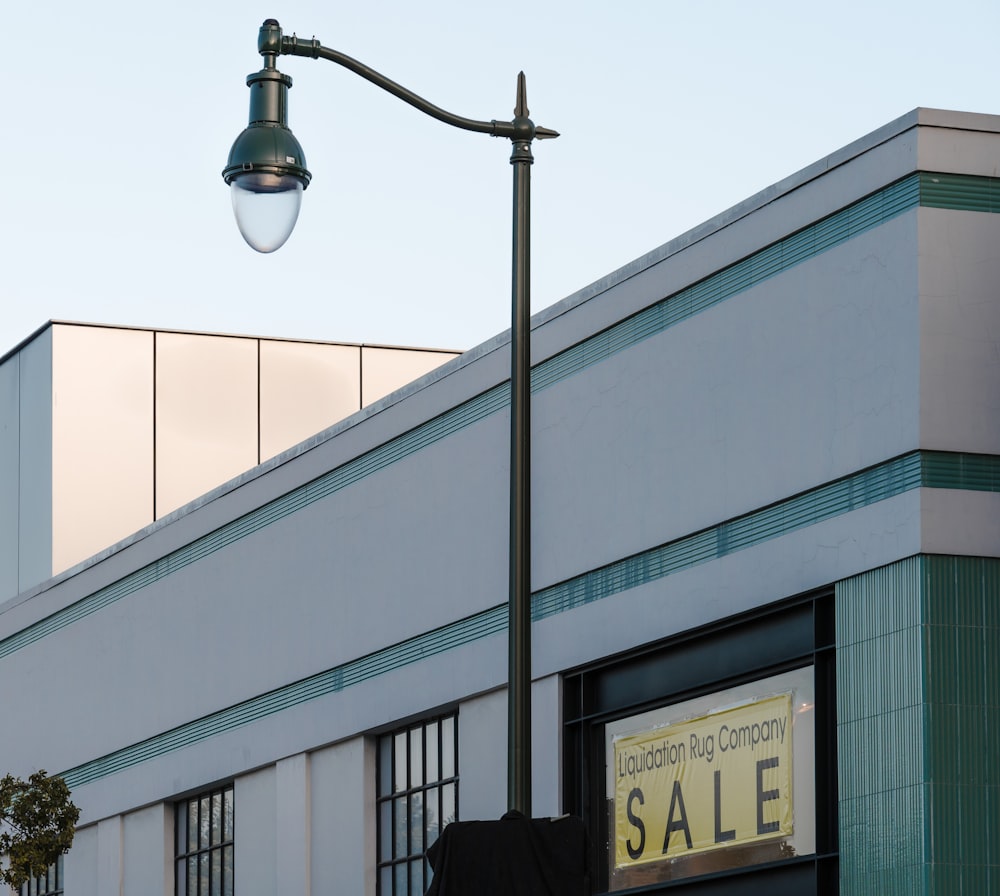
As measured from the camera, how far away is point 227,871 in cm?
2836

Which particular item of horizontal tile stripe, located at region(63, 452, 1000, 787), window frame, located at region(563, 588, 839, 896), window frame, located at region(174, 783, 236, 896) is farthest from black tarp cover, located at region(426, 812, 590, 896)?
window frame, located at region(174, 783, 236, 896)

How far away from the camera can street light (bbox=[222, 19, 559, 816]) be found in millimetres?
13508

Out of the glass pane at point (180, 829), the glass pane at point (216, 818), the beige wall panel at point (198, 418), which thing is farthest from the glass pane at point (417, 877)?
the beige wall panel at point (198, 418)

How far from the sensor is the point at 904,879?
15.9 m

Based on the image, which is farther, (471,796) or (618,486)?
(471,796)

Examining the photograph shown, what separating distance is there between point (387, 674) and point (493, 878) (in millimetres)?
11967

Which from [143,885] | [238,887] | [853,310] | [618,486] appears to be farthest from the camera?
[143,885]

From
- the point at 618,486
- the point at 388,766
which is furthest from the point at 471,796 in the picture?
the point at 618,486

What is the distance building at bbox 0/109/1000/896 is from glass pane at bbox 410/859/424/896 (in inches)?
1.7

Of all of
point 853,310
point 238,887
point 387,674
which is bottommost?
point 238,887

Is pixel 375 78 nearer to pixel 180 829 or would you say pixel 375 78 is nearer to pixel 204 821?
pixel 204 821

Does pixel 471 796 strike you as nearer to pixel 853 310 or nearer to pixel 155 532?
pixel 853 310

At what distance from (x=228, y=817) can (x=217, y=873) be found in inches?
30.0

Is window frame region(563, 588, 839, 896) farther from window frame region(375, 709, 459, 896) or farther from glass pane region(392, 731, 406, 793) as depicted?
glass pane region(392, 731, 406, 793)
